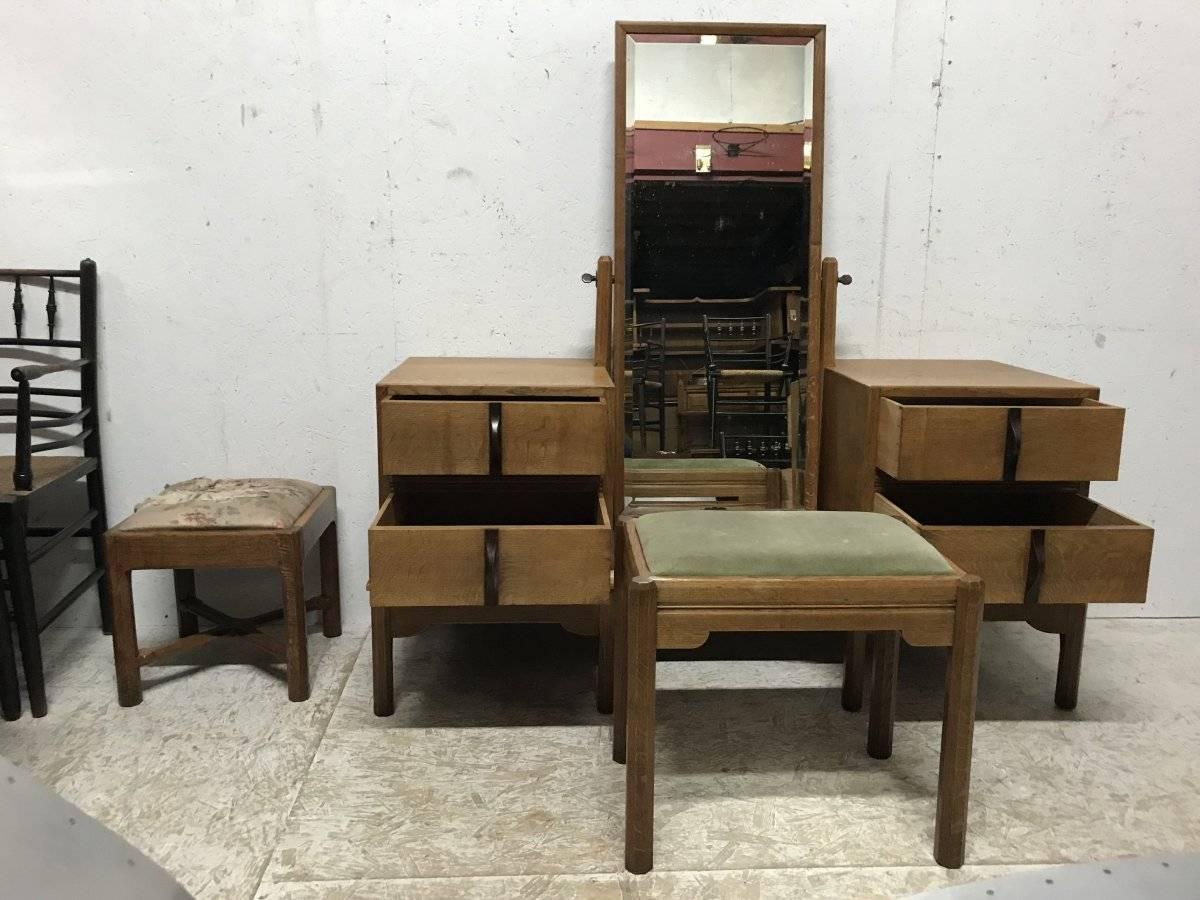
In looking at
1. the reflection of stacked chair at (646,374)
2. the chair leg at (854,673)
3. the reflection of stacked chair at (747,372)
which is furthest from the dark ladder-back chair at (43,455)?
the chair leg at (854,673)

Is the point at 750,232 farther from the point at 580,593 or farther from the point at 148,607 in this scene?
the point at 148,607

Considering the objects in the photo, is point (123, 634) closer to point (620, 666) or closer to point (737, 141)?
point (620, 666)

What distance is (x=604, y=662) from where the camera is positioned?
2.02m

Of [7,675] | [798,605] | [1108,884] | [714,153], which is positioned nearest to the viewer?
[1108,884]

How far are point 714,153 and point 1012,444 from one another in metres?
0.94

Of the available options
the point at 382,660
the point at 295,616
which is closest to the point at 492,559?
the point at 382,660

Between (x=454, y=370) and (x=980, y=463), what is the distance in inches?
43.4

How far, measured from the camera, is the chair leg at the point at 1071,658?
2045 mm

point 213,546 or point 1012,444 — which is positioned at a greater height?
point 1012,444

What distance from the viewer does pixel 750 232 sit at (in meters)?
2.26

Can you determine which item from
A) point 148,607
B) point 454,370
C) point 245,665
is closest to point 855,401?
point 454,370

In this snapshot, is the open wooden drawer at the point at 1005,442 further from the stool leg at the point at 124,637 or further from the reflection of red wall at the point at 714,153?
the stool leg at the point at 124,637

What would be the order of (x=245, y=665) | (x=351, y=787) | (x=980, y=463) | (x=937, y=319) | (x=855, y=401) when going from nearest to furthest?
1. (x=351, y=787)
2. (x=980, y=463)
3. (x=855, y=401)
4. (x=245, y=665)
5. (x=937, y=319)

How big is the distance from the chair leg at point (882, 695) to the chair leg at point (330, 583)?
4.32 feet
